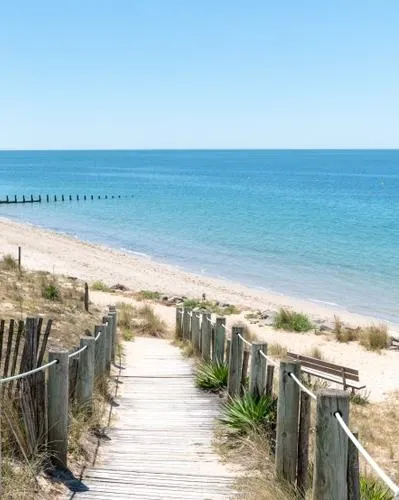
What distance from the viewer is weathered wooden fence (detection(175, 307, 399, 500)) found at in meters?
4.49

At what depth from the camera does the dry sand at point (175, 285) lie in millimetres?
18214

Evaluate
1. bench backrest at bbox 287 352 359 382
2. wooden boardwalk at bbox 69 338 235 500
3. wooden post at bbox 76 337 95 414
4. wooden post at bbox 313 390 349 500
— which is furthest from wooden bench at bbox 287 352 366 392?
wooden post at bbox 313 390 349 500

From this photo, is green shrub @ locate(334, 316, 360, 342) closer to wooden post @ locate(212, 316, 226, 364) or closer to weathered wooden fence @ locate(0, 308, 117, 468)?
wooden post @ locate(212, 316, 226, 364)

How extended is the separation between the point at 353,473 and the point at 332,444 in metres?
0.23

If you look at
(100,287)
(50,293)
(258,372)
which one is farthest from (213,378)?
(100,287)

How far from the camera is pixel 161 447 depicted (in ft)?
23.5

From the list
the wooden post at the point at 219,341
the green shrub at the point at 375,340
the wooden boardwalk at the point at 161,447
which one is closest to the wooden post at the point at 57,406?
the wooden boardwalk at the point at 161,447

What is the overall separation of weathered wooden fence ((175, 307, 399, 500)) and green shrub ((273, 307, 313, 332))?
13.5m

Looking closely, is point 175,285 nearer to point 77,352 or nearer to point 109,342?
point 109,342

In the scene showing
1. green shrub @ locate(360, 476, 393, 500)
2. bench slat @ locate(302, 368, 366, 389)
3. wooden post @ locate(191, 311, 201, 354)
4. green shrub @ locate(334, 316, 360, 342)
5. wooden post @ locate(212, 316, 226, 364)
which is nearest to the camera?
green shrub @ locate(360, 476, 393, 500)

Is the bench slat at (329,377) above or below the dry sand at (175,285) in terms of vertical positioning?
A: above

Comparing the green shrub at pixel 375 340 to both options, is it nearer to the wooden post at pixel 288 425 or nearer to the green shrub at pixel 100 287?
the green shrub at pixel 100 287

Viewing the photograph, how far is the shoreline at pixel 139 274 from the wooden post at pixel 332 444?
21004mm

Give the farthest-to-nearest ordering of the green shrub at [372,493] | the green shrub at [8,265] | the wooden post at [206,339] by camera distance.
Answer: the green shrub at [8,265] < the wooden post at [206,339] < the green shrub at [372,493]
